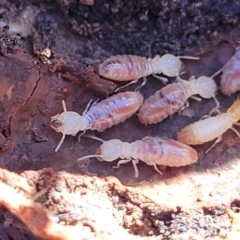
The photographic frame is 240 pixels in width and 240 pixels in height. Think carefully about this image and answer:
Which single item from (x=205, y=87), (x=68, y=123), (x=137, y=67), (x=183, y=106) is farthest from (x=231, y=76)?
(x=68, y=123)

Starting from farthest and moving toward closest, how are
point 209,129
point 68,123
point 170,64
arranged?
1. point 170,64
2. point 209,129
3. point 68,123

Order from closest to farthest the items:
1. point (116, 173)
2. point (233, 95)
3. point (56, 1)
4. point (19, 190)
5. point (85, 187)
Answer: point (19, 190)
point (85, 187)
point (116, 173)
point (56, 1)
point (233, 95)

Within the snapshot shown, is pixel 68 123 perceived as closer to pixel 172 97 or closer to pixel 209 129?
pixel 172 97

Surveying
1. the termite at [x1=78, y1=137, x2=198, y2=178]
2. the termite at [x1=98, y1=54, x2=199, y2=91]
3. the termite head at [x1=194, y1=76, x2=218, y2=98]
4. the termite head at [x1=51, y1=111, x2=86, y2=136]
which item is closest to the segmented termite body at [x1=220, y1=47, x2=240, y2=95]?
the termite head at [x1=194, y1=76, x2=218, y2=98]

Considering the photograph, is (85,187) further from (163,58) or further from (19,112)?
(163,58)

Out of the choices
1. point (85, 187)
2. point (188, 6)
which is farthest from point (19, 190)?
point (188, 6)

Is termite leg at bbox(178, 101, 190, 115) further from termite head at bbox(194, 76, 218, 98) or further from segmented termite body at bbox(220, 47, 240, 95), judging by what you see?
segmented termite body at bbox(220, 47, 240, 95)
